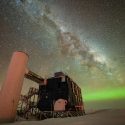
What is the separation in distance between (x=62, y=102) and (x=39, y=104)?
21.6 ft

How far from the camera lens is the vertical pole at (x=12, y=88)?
19562 millimetres

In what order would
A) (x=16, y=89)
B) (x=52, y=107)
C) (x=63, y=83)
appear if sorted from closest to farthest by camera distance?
(x=16, y=89) → (x=52, y=107) → (x=63, y=83)

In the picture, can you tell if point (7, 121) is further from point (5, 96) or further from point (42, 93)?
point (42, 93)

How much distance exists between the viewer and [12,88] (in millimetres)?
20750

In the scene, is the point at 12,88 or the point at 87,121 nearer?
the point at 87,121

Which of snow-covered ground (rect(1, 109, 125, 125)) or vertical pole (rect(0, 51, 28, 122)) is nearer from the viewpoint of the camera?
snow-covered ground (rect(1, 109, 125, 125))

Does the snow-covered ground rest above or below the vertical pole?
below

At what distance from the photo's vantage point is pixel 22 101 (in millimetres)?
32656

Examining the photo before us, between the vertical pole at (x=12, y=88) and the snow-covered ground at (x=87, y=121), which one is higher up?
the vertical pole at (x=12, y=88)

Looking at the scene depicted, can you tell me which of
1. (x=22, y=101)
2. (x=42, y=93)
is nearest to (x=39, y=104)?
(x=42, y=93)

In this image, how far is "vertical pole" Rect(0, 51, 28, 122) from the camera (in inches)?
770

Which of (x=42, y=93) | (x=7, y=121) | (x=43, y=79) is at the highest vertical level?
(x=43, y=79)

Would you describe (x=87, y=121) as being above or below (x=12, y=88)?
below

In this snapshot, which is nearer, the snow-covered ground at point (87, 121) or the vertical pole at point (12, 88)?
the snow-covered ground at point (87, 121)
